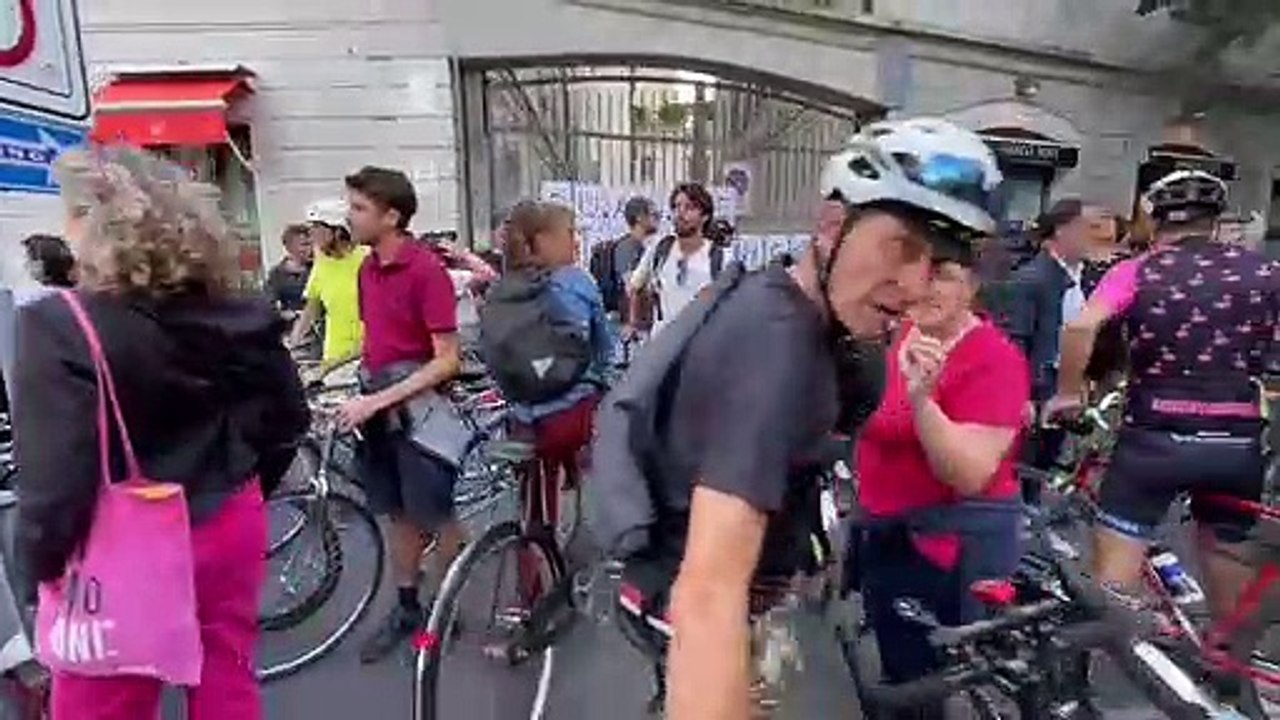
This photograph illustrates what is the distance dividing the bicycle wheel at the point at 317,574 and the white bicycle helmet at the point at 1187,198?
118 inches

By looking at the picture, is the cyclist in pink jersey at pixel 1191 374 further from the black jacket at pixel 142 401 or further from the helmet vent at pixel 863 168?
the black jacket at pixel 142 401

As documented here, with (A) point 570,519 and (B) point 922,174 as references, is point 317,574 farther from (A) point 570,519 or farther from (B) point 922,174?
(B) point 922,174

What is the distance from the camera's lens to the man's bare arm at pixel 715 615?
146cm

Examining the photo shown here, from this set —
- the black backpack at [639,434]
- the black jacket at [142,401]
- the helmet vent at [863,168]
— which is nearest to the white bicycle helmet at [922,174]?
the helmet vent at [863,168]

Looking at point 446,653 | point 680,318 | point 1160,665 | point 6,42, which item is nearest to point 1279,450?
point 1160,665

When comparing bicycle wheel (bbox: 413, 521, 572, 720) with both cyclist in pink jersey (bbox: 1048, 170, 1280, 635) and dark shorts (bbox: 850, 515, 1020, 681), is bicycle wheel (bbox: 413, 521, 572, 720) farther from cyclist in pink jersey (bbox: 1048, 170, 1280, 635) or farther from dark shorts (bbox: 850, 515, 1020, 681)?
cyclist in pink jersey (bbox: 1048, 170, 1280, 635)

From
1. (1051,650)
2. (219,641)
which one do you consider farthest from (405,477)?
(1051,650)

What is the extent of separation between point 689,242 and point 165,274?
466 centimetres

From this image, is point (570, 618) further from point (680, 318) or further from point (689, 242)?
point (689, 242)

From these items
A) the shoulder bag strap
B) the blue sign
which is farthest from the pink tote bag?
the blue sign

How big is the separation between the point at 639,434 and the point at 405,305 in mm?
2686

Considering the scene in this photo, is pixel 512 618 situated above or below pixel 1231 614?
below

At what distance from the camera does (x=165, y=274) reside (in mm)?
2453

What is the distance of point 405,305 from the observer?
4254 millimetres
